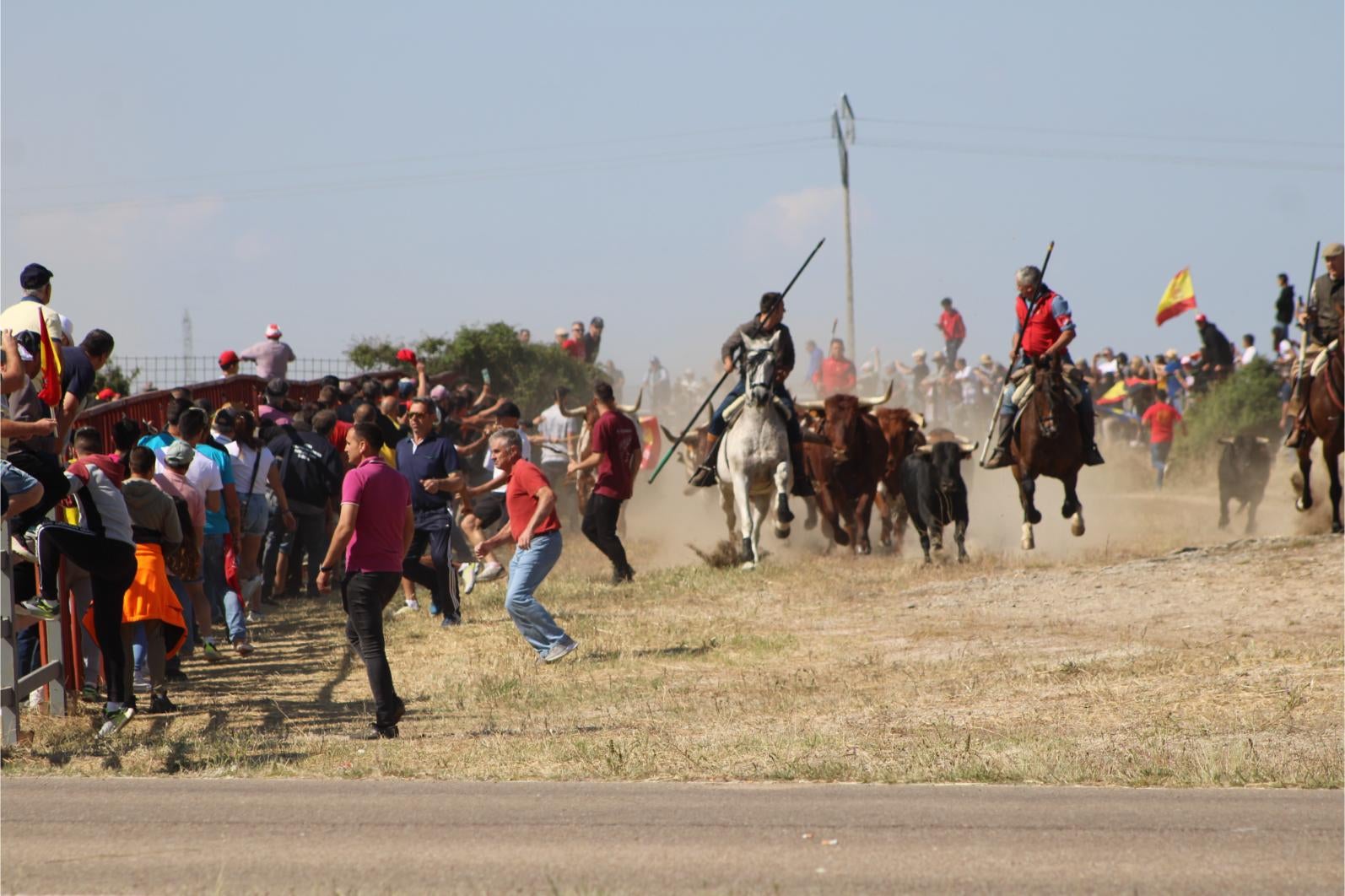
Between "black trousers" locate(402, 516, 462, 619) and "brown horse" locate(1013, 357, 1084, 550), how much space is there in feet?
22.2

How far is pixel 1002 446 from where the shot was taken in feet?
62.6

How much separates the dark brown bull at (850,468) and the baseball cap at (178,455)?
1010 centimetres

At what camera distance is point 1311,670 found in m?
11.3

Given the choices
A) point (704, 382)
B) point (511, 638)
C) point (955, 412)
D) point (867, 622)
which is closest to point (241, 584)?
point (511, 638)

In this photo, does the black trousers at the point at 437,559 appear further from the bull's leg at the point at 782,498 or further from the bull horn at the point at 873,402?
the bull horn at the point at 873,402

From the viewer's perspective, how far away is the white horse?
18.8 metres

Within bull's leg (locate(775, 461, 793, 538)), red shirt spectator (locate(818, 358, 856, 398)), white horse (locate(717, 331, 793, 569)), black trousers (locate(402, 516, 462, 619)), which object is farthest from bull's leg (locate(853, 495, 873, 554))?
red shirt spectator (locate(818, 358, 856, 398))

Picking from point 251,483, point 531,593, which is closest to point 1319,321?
point 531,593

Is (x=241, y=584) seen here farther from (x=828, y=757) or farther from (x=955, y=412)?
(x=955, y=412)

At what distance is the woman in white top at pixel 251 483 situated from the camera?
14633 mm

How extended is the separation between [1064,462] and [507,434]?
7772mm

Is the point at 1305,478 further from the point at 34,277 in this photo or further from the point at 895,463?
the point at 34,277

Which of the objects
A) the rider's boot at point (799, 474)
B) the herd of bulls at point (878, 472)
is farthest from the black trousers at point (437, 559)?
the herd of bulls at point (878, 472)

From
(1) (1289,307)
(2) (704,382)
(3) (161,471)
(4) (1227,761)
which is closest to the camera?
(4) (1227,761)
